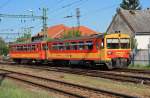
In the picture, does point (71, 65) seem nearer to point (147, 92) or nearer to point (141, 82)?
point (141, 82)

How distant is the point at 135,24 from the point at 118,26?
14.3 feet

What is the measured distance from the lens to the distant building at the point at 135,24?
203ft

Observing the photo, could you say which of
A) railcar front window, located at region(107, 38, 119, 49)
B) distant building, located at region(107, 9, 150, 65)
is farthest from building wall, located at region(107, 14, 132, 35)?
railcar front window, located at region(107, 38, 119, 49)

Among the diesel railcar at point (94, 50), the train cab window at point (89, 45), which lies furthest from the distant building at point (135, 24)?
the train cab window at point (89, 45)

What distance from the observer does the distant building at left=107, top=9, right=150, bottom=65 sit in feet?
203

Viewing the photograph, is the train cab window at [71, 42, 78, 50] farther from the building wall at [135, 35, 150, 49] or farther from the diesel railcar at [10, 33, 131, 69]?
the building wall at [135, 35, 150, 49]

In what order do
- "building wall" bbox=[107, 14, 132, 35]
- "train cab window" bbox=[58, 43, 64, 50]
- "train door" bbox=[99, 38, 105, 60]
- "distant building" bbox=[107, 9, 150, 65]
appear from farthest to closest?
"building wall" bbox=[107, 14, 132, 35]
"distant building" bbox=[107, 9, 150, 65]
"train cab window" bbox=[58, 43, 64, 50]
"train door" bbox=[99, 38, 105, 60]

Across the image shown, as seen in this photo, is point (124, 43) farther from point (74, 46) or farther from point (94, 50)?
point (74, 46)

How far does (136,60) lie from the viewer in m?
37.3

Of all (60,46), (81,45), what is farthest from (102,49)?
(60,46)

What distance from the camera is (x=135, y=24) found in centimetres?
6388

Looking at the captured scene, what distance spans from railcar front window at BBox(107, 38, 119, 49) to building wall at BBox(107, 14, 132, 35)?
3409 centimetres

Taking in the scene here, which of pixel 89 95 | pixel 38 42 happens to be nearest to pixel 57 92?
pixel 89 95

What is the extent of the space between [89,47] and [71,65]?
6.48 m
